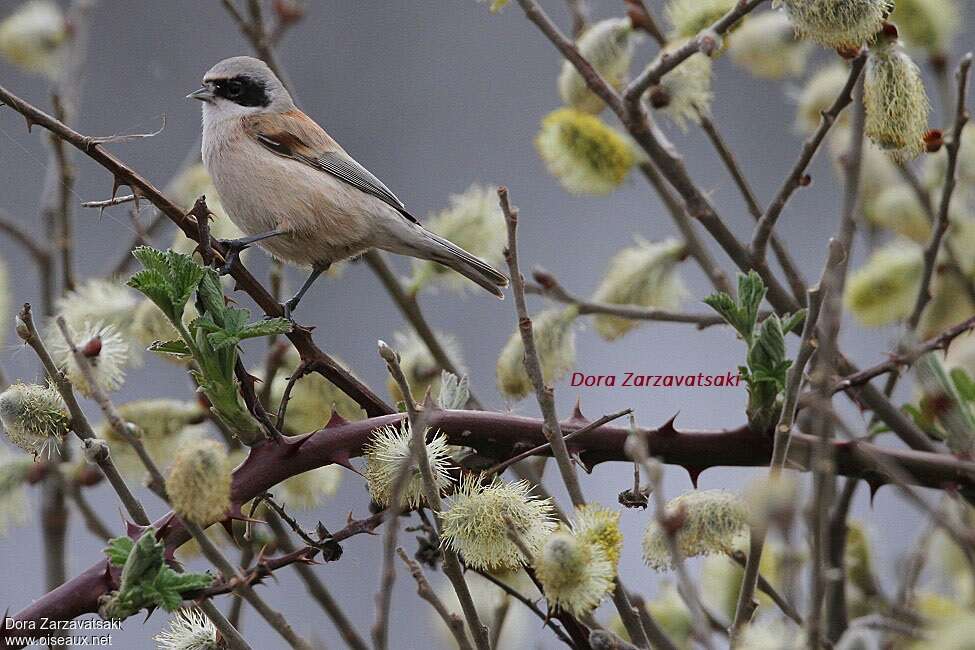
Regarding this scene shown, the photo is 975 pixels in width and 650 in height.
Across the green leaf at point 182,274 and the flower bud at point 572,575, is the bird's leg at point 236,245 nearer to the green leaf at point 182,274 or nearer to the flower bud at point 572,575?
the green leaf at point 182,274

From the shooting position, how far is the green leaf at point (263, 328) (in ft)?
4.00

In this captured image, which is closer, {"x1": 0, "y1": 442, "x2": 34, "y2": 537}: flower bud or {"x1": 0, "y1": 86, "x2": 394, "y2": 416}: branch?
{"x1": 0, "y1": 86, "x2": 394, "y2": 416}: branch

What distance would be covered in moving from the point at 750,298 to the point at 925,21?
105cm

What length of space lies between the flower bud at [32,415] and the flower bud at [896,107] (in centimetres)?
104

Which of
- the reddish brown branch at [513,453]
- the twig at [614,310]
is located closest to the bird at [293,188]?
the twig at [614,310]

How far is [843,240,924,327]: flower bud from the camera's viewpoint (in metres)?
2.11

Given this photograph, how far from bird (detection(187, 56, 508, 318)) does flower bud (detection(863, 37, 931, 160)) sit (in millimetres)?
760

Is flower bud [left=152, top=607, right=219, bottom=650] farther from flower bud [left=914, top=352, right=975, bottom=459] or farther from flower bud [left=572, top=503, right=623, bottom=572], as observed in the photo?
flower bud [left=914, top=352, right=975, bottom=459]

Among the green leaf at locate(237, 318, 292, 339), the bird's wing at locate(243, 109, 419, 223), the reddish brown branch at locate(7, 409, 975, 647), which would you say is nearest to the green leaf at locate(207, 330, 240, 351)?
the green leaf at locate(237, 318, 292, 339)

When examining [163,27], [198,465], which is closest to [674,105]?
[198,465]

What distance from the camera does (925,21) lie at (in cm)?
212

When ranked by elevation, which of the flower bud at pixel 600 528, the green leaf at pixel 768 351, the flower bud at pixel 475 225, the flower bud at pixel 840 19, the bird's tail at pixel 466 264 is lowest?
the flower bud at pixel 600 528

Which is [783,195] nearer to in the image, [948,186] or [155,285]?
[948,186]

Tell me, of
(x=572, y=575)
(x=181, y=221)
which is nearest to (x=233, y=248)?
(x=181, y=221)
